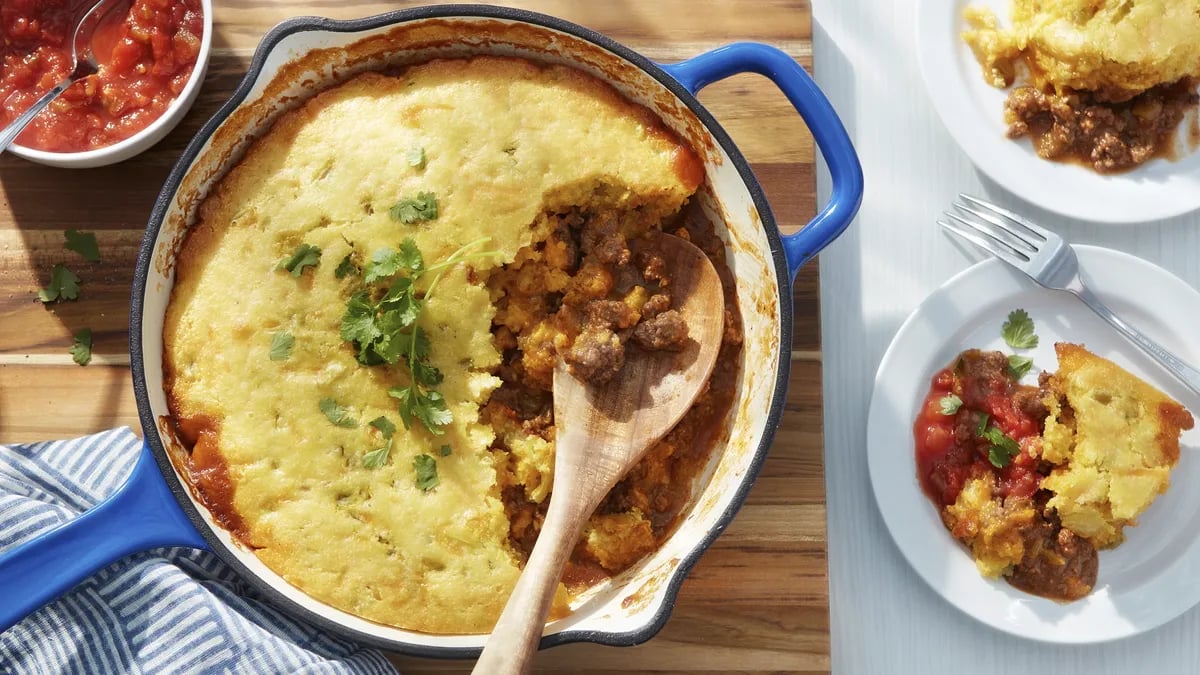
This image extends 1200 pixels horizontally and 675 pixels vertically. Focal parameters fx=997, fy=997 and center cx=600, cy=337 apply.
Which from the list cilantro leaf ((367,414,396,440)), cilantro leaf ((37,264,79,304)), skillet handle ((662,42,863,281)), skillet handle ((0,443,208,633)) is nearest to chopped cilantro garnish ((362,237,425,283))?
cilantro leaf ((367,414,396,440))

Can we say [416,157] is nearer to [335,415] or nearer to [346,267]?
[346,267]

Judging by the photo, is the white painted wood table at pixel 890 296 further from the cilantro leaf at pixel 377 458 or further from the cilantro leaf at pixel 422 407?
the cilantro leaf at pixel 377 458

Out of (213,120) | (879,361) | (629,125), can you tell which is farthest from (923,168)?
(213,120)

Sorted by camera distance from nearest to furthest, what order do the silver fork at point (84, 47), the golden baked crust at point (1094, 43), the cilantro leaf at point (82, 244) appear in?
1. the silver fork at point (84, 47)
2. the cilantro leaf at point (82, 244)
3. the golden baked crust at point (1094, 43)

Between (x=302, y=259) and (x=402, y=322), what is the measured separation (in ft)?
1.05

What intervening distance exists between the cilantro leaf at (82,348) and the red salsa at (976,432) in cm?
246

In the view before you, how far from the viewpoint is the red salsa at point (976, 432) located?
3.05m

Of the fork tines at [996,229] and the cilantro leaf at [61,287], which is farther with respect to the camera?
the fork tines at [996,229]

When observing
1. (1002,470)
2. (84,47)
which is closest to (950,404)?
(1002,470)

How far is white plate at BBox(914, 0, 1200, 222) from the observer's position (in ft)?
10.2

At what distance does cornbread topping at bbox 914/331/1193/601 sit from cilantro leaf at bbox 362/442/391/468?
5.25 ft

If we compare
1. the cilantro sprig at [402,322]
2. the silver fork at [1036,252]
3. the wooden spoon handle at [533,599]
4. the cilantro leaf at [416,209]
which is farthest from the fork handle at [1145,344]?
the cilantro leaf at [416,209]

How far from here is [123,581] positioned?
2.68 metres

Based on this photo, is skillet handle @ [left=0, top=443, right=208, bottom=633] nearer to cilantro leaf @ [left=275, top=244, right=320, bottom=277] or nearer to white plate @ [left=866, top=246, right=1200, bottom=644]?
cilantro leaf @ [left=275, top=244, right=320, bottom=277]
